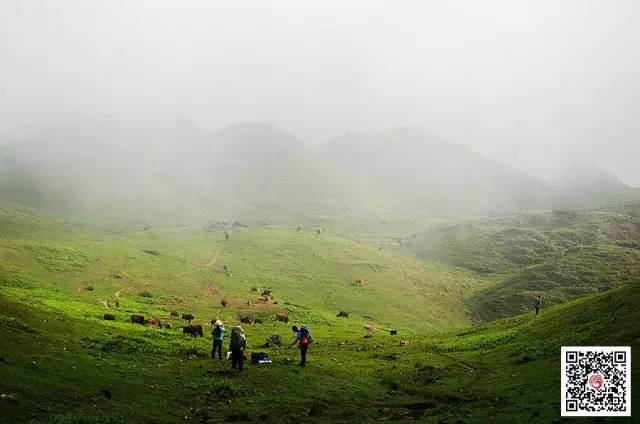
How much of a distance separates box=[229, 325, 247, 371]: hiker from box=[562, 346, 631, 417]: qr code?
18.7m

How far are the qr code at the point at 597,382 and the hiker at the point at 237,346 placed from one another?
1870cm

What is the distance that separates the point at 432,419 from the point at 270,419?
27.1 ft

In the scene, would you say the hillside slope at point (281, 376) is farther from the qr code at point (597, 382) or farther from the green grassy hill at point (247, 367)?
the qr code at point (597, 382)

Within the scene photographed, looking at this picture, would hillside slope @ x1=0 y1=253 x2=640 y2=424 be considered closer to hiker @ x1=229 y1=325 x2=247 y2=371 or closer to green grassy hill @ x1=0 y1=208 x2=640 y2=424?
green grassy hill @ x1=0 y1=208 x2=640 y2=424

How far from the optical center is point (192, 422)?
22.8m

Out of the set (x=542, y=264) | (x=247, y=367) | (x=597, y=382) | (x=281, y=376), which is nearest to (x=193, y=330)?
(x=247, y=367)

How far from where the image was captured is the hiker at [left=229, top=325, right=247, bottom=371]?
31.5 m

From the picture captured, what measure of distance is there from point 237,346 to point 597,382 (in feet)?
67.1

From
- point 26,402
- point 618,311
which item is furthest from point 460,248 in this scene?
point 26,402

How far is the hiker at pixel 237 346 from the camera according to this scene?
31516 millimetres

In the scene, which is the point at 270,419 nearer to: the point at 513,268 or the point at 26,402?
the point at 26,402

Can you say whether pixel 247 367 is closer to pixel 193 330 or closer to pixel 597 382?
pixel 193 330

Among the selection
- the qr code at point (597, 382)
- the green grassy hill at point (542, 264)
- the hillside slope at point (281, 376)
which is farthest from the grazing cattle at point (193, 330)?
the green grassy hill at point (542, 264)

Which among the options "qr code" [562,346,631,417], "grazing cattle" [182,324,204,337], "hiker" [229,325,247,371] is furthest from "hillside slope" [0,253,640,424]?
"grazing cattle" [182,324,204,337]
